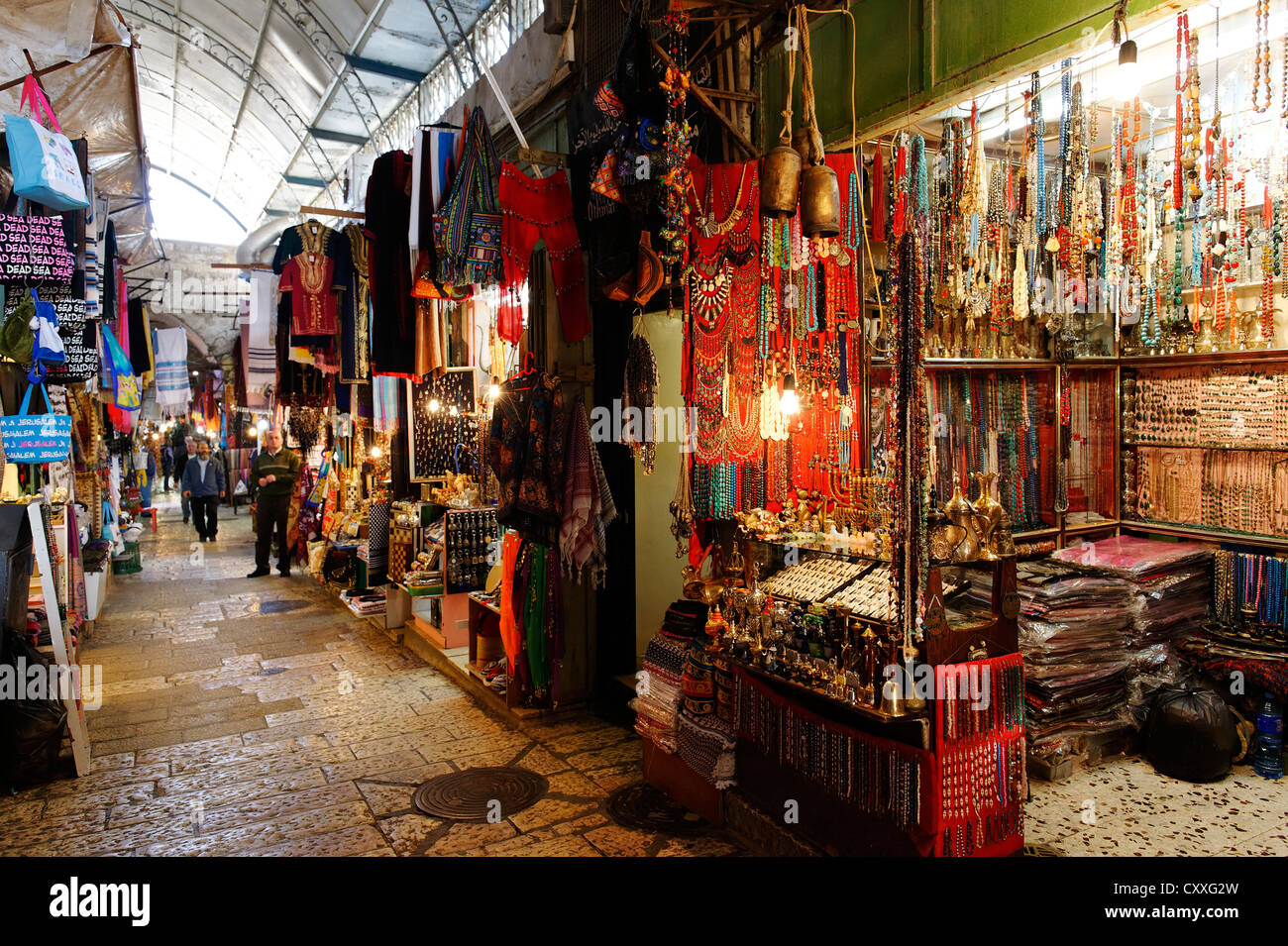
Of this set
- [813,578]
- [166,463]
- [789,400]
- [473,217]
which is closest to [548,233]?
[473,217]

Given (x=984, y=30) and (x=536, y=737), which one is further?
(x=536, y=737)

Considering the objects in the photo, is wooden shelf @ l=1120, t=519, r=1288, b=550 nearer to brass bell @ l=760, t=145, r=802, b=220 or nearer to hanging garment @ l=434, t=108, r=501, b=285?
brass bell @ l=760, t=145, r=802, b=220

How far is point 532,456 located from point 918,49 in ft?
9.84

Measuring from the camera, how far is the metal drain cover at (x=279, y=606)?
8.87m

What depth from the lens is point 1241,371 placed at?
479 cm

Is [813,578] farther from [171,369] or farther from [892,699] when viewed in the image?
[171,369]

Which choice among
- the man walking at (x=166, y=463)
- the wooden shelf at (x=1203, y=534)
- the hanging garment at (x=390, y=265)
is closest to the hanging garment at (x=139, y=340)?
the hanging garment at (x=390, y=265)

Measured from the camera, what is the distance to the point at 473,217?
4629mm

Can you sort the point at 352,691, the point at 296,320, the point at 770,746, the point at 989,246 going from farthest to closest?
the point at 296,320 < the point at 352,691 < the point at 989,246 < the point at 770,746

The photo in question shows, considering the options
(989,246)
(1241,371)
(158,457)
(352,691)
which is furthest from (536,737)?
(158,457)

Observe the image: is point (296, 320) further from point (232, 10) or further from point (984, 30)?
point (984, 30)

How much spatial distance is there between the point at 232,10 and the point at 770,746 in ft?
34.7

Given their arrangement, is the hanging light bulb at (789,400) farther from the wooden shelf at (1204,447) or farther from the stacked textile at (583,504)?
the wooden shelf at (1204,447)

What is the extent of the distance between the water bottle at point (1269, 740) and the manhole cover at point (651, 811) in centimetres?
290
